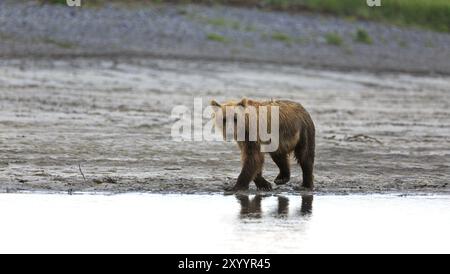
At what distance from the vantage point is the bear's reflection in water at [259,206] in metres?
10.4

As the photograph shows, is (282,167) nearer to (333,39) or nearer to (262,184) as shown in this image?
(262,184)

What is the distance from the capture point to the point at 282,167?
11.8 meters

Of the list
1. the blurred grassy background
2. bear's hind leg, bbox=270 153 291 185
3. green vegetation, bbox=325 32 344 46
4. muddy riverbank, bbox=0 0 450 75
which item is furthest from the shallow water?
the blurred grassy background

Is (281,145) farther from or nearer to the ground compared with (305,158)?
farther from the ground

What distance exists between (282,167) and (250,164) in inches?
27.5

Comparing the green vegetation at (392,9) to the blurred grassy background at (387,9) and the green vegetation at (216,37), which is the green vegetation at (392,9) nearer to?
the blurred grassy background at (387,9)

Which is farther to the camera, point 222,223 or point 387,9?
point 387,9

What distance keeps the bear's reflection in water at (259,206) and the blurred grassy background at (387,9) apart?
61.3 feet

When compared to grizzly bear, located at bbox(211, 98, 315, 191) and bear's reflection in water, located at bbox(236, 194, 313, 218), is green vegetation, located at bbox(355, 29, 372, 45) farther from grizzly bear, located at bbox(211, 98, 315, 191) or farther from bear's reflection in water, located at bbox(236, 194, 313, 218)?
bear's reflection in water, located at bbox(236, 194, 313, 218)

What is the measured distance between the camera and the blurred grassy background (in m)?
30.1

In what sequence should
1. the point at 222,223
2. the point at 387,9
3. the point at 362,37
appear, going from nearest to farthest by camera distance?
the point at 222,223 → the point at 362,37 → the point at 387,9

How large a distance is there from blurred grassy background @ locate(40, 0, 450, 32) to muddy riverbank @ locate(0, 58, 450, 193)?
492cm

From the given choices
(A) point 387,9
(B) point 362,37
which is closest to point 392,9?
(A) point 387,9

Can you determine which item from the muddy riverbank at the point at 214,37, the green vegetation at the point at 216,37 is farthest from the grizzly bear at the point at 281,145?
the green vegetation at the point at 216,37
